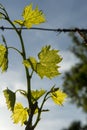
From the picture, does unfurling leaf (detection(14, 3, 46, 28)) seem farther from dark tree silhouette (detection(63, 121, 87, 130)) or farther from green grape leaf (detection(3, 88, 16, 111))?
dark tree silhouette (detection(63, 121, 87, 130))

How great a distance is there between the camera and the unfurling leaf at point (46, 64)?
1.03 meters

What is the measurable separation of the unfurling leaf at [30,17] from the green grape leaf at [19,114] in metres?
0.25

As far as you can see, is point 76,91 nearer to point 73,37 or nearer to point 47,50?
point 73,37

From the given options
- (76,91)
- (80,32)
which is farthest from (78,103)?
(80,32)

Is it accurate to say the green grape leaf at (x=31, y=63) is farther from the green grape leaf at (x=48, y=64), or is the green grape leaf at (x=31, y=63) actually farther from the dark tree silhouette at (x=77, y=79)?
the dark tree silhouette at (x=77, y=79)

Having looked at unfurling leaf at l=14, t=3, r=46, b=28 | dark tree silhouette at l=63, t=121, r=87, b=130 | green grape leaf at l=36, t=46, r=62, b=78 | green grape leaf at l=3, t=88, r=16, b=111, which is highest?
unfurling leaf at l=14, t=3, r=46, b=28

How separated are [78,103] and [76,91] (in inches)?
43.2

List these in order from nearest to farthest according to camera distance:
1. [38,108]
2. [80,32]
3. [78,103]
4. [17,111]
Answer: [38,108] → [17,111] → [80,32] → [78,103]

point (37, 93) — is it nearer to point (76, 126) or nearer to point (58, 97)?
point (58, 97)

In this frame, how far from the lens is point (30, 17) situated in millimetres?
1145

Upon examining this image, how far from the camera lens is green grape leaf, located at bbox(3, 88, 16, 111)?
3.45 ft

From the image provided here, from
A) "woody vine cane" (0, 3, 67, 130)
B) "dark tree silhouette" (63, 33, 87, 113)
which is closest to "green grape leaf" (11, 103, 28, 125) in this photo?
"woody vine cane" (0, 3, 67, 130)

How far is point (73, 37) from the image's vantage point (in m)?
32.7

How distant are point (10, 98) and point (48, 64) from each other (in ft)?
0.50
